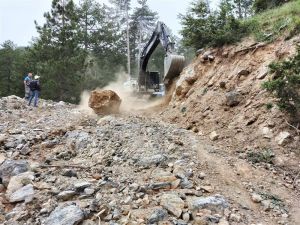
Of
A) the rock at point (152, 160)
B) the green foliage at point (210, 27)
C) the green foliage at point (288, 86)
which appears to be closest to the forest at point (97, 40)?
the green foliage at point (210, 27)

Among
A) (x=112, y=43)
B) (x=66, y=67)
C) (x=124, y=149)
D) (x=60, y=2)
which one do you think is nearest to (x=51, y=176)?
(x=124, y=149)

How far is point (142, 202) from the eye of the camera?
5207 mm

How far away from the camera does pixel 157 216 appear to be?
188 inches

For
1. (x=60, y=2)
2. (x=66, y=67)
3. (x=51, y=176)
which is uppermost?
(x=60, y=2)

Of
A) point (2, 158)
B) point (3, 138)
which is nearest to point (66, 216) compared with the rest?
point (2, 158)

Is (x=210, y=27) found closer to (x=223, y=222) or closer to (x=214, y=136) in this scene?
(x=214, y=136)

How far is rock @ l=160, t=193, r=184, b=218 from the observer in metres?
4.89

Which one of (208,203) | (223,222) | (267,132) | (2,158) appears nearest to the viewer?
(223,222)

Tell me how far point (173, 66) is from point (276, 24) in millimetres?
4236

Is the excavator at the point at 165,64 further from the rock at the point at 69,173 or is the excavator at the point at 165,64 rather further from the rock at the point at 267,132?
the rock at the point at 69,173

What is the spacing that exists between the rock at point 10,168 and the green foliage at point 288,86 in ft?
16.8

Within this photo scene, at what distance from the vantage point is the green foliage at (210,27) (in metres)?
10.7

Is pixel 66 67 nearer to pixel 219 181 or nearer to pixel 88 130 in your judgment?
pixel 88 130

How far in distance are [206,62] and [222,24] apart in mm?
1359
